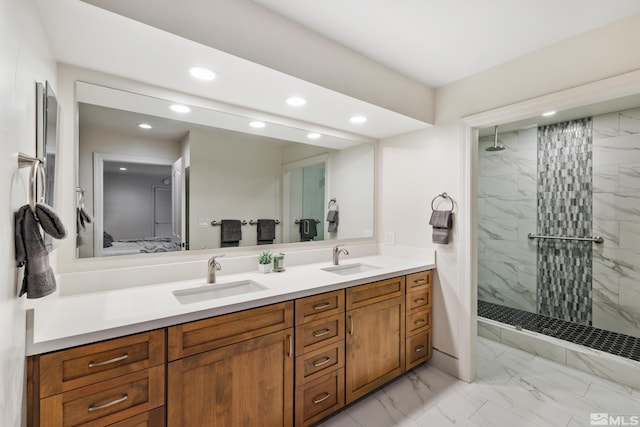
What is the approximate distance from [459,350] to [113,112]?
9.51ft

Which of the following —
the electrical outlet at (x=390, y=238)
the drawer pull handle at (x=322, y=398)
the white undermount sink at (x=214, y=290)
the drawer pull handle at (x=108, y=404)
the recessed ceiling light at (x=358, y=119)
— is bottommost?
the drawer pull handle at (x=322, y=398)

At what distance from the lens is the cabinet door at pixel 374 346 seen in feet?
6.14

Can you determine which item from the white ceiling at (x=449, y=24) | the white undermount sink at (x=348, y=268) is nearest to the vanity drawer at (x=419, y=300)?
the white undermount sink at (x=348, y=268)

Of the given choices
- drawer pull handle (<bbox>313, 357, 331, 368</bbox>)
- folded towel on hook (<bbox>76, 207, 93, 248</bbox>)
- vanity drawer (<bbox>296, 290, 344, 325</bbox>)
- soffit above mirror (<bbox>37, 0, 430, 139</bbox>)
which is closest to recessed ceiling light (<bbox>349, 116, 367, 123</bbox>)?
soffit above mirror (<bbox>37, 0, 430, 139</bbox>)

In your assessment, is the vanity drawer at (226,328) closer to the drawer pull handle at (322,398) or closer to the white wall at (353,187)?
the drawer pull handle at (322,398)

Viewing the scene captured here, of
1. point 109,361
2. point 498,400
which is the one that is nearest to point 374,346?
point 498,400

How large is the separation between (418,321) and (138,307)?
6.48 ft

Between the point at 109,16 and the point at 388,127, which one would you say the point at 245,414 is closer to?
the point at 109,16

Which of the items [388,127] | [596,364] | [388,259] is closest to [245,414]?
[388,259]

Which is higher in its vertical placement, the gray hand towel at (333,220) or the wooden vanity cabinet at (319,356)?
the gray hand towel at (333,220)

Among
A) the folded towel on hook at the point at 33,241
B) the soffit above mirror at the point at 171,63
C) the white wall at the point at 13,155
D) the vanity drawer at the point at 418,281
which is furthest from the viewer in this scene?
the vanity drawer at the point at 418,281

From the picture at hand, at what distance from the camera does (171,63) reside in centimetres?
147

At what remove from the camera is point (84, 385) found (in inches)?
41.1

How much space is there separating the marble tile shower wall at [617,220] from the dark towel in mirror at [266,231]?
10.4ft
